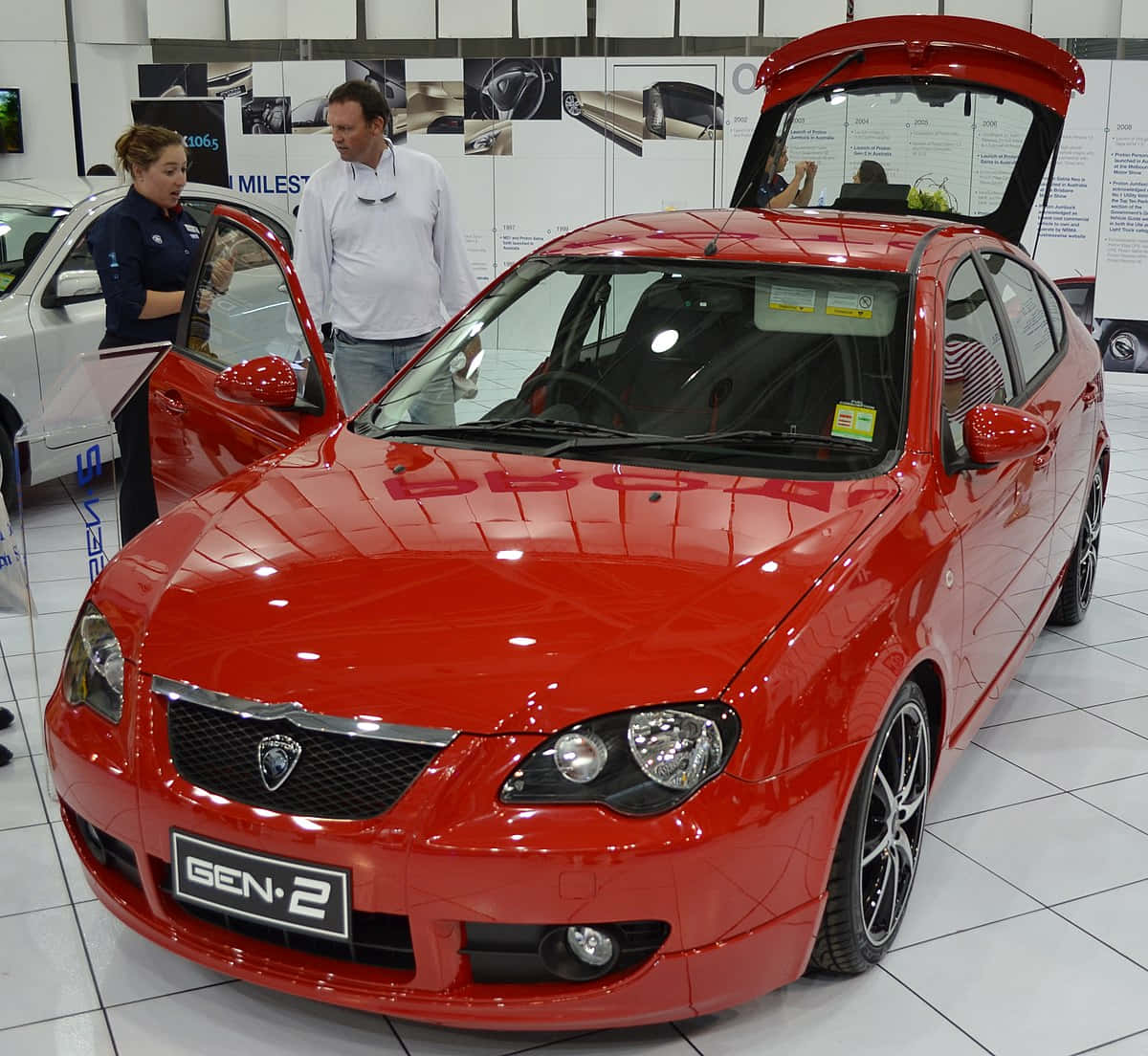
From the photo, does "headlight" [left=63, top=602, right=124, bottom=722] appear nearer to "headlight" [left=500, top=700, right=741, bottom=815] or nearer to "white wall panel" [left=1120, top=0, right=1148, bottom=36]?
"headlight" [left=500, top=700, right=741, bottom=815]

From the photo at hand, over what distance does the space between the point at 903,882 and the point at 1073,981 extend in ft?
1.09

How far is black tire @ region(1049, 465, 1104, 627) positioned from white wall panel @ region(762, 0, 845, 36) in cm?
509

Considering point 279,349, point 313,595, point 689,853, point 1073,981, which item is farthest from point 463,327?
point 1073,981

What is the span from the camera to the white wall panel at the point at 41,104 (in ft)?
32.2

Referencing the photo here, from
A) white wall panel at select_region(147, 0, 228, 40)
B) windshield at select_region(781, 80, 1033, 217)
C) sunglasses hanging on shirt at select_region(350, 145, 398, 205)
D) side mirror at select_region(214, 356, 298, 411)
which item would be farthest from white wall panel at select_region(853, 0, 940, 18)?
side mirror at select_region(214, 356, 298, 411)

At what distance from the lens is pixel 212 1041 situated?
213 cm

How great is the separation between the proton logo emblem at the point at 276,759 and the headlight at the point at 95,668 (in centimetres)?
31

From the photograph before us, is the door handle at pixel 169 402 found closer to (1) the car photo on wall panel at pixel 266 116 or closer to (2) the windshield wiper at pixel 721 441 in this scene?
(2) the windshield wiper at pixel 721 441

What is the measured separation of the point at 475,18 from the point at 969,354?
6765mm

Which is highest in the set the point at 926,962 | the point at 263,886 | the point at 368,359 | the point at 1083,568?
the point at 368,359

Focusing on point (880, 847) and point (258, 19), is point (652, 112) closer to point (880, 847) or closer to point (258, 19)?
point (258, 19)

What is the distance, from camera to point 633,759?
1.85 metres

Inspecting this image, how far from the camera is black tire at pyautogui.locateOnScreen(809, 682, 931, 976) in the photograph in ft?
6.88

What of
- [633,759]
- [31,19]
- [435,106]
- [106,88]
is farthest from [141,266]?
[31,19]
